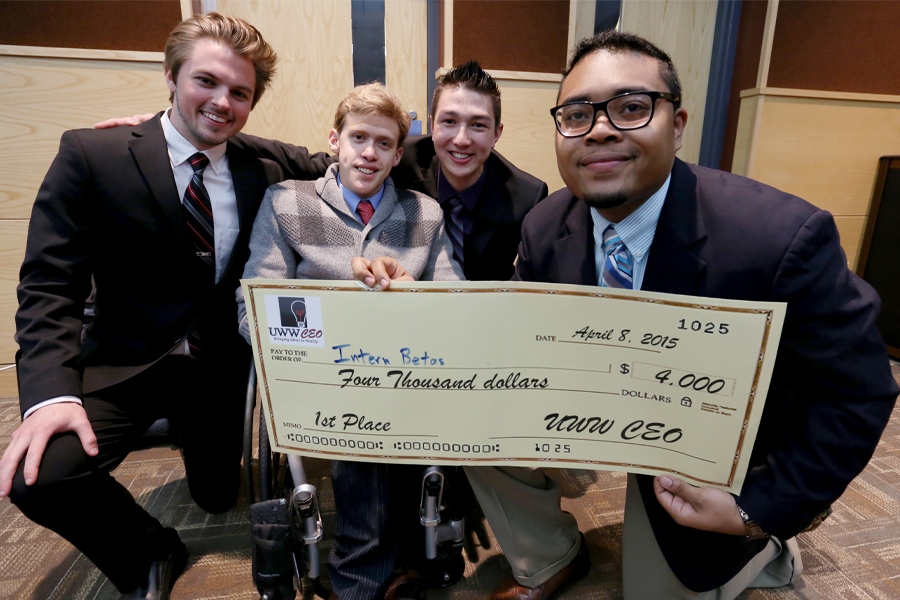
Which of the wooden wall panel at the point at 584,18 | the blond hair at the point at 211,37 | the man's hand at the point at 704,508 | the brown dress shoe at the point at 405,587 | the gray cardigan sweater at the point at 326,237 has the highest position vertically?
the wooden wall panel at the point at 584,18

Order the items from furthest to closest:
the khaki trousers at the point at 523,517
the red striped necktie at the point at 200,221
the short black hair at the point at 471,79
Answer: the short black hair at the point at 471,79 → the red striped necktie at the point at 200,221 → the khaki trousers at the point at 523,517

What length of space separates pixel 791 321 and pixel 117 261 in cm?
185

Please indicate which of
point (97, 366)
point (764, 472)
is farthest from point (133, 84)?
point (764, 472)

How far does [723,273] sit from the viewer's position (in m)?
1.00

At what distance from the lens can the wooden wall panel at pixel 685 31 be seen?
3133mm

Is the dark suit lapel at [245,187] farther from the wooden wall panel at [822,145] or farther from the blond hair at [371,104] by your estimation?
the wooden wall panel at [822,145]

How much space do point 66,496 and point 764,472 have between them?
1699mm

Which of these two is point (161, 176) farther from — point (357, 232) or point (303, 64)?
point (303, 64)

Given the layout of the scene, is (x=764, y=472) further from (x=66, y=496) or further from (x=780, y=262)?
(x=66, y=496)

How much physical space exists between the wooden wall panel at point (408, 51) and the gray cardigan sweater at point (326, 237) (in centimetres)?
160

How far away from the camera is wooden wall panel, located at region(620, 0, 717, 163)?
3.13m

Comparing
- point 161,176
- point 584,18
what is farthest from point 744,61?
point 161,176

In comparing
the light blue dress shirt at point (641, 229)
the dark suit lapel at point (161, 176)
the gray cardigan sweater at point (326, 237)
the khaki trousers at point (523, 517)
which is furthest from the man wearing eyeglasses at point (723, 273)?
the dark suit lapel at point (161, 176)

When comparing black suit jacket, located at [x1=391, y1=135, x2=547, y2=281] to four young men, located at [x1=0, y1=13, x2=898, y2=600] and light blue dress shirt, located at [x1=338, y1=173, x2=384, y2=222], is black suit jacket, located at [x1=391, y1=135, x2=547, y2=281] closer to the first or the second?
four young men, located at [x1=0, y1=13, x2=898, y2=600]
